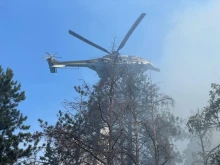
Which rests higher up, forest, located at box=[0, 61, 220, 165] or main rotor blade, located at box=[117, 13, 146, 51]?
main rotor blade, located at box=[117, 13, 146, 51]

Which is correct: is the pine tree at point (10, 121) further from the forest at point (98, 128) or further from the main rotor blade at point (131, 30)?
the main rotor blade at point (131, 30)

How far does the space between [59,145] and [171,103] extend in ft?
33.2

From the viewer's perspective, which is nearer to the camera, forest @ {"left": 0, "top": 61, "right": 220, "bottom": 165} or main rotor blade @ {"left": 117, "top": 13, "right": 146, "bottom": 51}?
forest @ {"left": 0, "top": 61, "right": 220, "bottom": 165}

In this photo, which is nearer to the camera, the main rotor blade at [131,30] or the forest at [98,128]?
the forest at [98,128]

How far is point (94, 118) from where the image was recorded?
Result: 10938mm

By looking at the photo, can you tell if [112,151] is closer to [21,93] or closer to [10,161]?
[10,161]

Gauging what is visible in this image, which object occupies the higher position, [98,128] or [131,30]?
[131,30]

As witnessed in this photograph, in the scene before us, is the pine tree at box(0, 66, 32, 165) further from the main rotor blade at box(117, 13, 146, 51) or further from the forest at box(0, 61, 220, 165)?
the main rotor blade at box(117, 13, 146, 51)

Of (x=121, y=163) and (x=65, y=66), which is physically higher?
(x=65, y=66)

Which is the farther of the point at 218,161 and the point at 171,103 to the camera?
the point at 171,103

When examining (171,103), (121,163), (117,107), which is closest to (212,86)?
(171,103)

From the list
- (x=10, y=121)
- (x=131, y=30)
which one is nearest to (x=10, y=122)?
(x=10, y=121)

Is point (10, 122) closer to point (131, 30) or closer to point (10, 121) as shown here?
point (10, 121)

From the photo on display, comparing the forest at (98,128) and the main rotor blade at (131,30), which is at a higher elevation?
the main rotor blade at (131,30)
